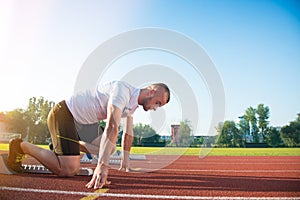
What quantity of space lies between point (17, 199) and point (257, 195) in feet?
8.48

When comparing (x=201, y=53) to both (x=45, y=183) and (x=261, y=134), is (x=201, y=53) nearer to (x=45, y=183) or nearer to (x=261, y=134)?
(x=45, y=183)

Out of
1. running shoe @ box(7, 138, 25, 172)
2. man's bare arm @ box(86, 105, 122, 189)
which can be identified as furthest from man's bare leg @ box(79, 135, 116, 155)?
man's bare arm @ box(86, 105, 122, 189)

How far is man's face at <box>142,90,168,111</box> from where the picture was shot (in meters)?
3.62

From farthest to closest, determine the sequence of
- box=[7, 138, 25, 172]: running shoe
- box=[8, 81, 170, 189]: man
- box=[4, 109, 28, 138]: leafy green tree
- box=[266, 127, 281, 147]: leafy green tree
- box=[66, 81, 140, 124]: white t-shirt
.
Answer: box=[4, 109, 28, 138]: leafy green tree → box=[266, 127, 281, 147]: leafy green tree → box=[7, 138, 25, 172]: running shoe → box=[8, 81, 170, 189]: man → box=[66, 81, 140, 124]: white t-shirt

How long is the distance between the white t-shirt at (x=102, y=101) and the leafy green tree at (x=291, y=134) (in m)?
50.1

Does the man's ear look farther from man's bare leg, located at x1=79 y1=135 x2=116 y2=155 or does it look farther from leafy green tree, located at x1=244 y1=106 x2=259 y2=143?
leafy green tree, located at x1=244 y1=106 x2=259 y2=143

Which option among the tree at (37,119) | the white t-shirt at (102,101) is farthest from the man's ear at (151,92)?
the tree at (37,119)

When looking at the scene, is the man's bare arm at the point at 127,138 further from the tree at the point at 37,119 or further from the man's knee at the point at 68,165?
the tree at the point at 37,119

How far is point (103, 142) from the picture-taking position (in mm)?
2969

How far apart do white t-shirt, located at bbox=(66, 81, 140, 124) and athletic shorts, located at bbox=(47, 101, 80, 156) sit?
0.12 meters

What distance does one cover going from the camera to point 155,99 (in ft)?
12.0

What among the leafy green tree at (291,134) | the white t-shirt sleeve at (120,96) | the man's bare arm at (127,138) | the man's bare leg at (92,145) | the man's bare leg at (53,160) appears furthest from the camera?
the leafy green tree at (291,134)

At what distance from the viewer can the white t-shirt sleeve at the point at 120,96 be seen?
3123 mm

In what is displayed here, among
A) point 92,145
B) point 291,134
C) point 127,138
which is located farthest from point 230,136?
point 92,145
